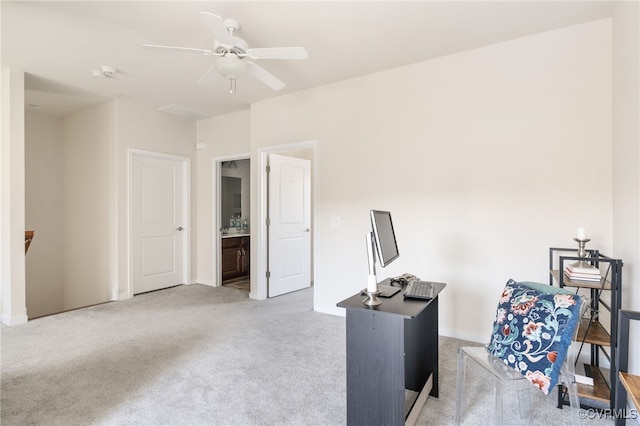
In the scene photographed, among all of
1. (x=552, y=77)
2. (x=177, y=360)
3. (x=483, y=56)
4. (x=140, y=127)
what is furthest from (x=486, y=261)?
(x=140, y=127)

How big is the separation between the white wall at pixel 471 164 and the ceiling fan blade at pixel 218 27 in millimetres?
1692

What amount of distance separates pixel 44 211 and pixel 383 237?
559 centimetres

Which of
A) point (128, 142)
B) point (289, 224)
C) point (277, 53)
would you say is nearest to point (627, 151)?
point (277, 53)

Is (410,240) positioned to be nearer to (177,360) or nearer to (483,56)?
(483,56)

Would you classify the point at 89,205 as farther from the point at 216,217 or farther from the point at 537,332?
the point at 537,332

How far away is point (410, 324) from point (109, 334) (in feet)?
9.44

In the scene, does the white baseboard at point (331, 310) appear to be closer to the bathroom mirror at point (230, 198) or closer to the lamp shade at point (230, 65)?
the lamp shade at point (230, 65)

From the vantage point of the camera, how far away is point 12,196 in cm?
343

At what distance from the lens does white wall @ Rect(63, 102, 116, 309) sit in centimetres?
455

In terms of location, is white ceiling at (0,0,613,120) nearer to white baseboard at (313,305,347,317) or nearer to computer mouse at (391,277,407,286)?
computer mouse at (391,277,407,286)

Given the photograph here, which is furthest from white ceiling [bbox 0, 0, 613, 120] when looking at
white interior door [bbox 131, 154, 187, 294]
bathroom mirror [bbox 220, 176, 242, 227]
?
bathroom mirror [bbox 220, 176, 242, 227]

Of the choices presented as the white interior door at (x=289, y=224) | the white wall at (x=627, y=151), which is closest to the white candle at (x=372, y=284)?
the white wall at (x=627, y=151)

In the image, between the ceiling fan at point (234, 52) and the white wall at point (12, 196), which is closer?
the ceiling fan at point (234, 52)

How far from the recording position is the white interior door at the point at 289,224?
4.56 metres
